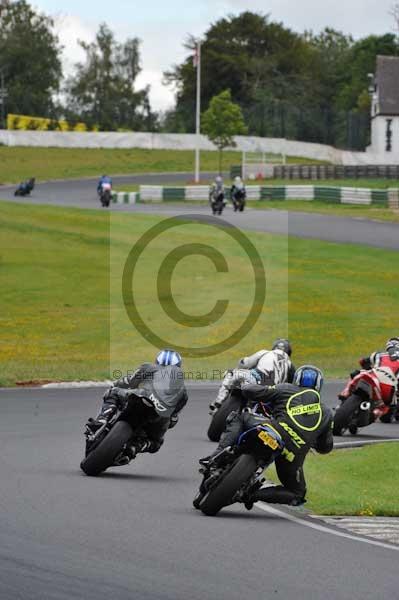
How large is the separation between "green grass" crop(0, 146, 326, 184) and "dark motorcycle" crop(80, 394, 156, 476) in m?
61.7

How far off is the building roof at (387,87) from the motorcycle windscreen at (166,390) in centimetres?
8117

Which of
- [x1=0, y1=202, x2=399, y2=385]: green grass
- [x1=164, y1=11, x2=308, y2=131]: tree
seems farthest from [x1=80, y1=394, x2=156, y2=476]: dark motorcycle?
[x1=164, y1=11, x2=308, y2=131]: tree

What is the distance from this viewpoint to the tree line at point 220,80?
3816 inches

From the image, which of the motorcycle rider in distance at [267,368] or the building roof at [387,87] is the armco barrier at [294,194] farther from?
the motorcycle rider in distance at [267,368]

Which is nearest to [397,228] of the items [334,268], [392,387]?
[334,268]

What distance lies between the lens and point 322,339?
89.6 feet

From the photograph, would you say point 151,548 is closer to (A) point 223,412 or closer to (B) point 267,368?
(B) point 267,368

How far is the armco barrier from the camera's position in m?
55.8

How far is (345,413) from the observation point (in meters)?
15.9

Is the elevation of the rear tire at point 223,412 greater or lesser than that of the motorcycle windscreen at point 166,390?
lesser

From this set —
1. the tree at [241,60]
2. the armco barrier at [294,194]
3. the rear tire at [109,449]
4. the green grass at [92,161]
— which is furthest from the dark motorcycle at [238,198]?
the tree at [241,60]

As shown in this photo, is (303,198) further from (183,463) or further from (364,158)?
(183,463)

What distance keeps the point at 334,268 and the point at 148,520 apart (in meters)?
28.1

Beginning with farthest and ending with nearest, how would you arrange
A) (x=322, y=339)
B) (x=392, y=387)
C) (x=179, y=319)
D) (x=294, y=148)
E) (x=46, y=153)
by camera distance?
(x=294, y=148) < (x=46, y=153) < (x=179, y=319) < (x=322, y=339) < (x=392, y=387)
